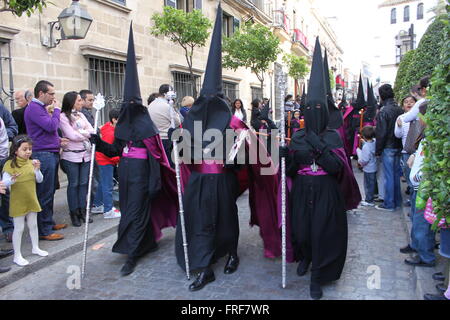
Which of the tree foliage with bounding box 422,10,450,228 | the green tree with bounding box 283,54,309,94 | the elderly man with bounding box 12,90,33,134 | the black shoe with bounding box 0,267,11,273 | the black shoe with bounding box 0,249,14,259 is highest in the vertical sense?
the green tree with bounding box 283,54,309,94

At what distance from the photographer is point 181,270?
457 cm

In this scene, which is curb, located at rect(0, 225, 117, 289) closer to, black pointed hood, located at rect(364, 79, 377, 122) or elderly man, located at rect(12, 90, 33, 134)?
elderly man, located at rect(12, 90, 33, 134)

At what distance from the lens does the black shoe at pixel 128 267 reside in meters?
4.46

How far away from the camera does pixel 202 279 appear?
4113 millimetres

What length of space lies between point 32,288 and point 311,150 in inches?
130

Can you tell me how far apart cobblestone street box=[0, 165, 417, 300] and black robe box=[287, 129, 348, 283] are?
0.33 m

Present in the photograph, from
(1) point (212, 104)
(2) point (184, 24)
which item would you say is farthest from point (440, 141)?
(2) point (184, 24)

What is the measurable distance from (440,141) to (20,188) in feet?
14.6

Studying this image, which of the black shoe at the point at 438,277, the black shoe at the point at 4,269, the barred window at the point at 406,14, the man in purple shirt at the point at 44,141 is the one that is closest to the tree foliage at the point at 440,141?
the black shoe at the point at 438,277

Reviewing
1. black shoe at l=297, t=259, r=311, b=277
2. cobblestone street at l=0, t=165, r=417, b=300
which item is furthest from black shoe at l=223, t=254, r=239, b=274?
black shoe at l=297, t=259, r=311, b=277

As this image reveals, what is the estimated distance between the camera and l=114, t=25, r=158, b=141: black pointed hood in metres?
4.64

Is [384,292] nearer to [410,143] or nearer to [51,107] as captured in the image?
[410,143]

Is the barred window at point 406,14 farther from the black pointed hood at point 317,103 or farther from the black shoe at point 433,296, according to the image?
the black shoe at point 433,296

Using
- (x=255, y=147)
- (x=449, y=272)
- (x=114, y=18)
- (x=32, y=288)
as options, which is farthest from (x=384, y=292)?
(x=114, y=18)
